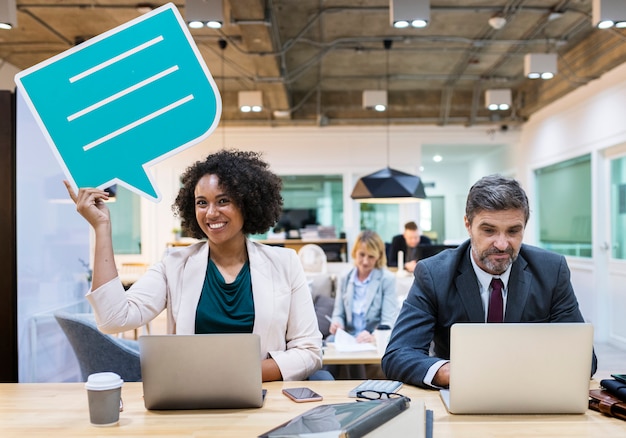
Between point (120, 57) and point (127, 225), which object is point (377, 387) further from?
point (127, 225)

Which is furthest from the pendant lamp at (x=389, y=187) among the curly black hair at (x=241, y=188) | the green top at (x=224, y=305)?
the green top at (x=224, y=305)

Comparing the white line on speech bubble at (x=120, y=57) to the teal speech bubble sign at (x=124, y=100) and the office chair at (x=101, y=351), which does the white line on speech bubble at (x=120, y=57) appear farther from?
the office chair at (x=101, y=351)

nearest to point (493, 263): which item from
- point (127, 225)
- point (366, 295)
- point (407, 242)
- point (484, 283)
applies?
point (484, 283)

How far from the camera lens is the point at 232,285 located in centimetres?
222

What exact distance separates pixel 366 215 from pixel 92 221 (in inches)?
352

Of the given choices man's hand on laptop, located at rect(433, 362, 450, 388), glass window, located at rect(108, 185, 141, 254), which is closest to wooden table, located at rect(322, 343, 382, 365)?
man's hand on laptop, located at rect(433, 362, 450, 388)

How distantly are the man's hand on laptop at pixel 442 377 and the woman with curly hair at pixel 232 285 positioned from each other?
495 millimetres

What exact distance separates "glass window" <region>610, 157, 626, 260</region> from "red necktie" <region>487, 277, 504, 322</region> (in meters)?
5.76

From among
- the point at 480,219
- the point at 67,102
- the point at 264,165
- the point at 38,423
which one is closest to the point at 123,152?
the point at 67,102

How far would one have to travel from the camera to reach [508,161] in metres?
11.5

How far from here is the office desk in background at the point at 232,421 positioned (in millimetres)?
1538

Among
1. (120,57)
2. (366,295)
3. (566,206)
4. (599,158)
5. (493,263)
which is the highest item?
(599,158)

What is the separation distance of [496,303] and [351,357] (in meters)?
1.39

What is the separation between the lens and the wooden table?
336cm
